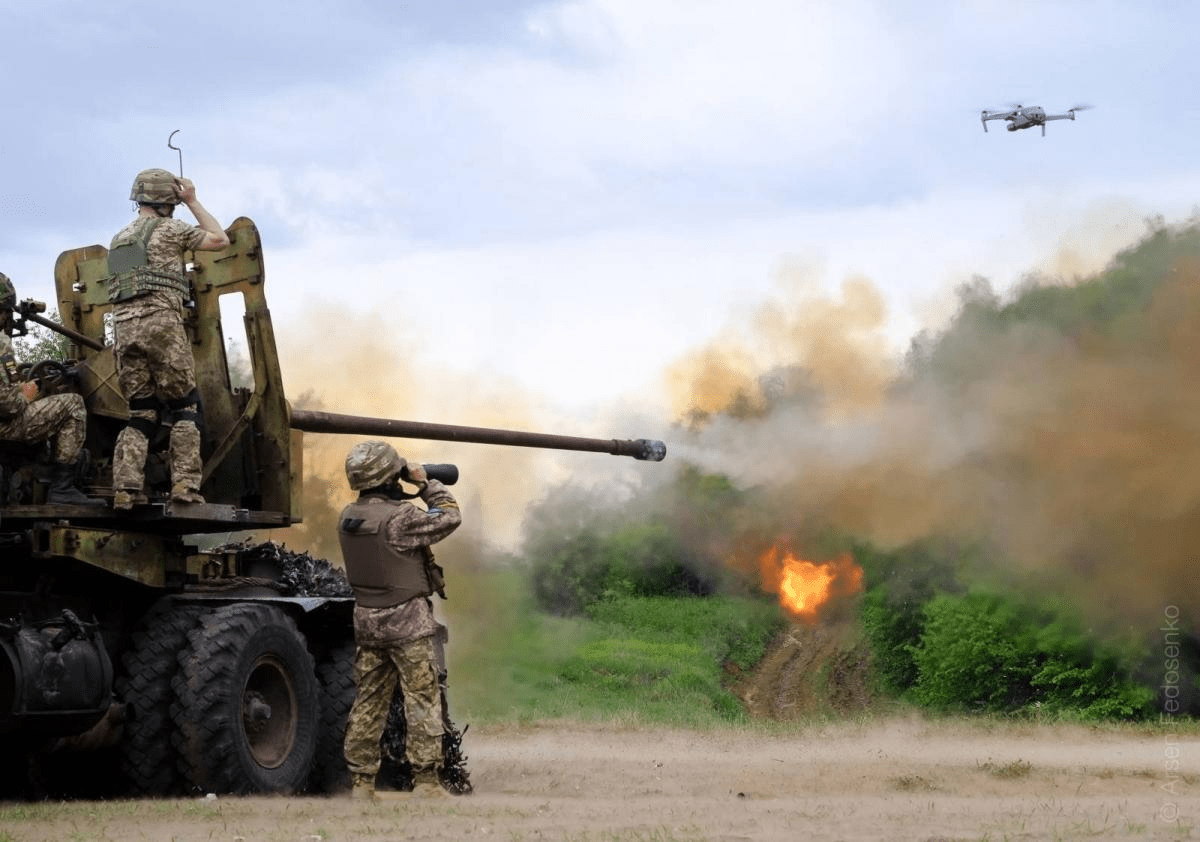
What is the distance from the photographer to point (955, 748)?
14.8 meters

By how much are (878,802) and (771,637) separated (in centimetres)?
3522

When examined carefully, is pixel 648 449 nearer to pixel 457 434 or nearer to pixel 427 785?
pixel 457 434

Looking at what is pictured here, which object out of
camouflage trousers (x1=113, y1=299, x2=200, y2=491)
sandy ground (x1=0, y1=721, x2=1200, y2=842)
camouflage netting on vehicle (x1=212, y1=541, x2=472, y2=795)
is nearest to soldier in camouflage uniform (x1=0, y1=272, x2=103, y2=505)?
camouflage trousers (x1=113, y1=299, x2=200, y2=491)

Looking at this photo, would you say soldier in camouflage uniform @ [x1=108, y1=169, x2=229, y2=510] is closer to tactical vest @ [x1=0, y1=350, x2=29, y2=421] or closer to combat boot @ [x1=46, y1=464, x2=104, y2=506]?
combat boot @ [x1=46, y1=464, x2=104, y2=506]

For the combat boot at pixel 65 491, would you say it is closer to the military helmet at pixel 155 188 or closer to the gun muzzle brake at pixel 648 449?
the military helmet at pixel 155 188

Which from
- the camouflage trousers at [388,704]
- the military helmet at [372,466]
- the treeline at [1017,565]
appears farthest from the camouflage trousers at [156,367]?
the treeline at [1017,565]

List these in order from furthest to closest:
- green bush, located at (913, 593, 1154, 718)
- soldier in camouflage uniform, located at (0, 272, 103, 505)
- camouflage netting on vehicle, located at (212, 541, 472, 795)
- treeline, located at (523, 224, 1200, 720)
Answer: green bush, located at (913, 593, 1154, 718), treeline, located at (523, 224, 1200, 720), camouflage netting on vehicle, located at (212, 541, 472, 795), soldier in camouflage uniform, located at (0, 272, 103, 505)

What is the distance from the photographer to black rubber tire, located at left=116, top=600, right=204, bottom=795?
32.9 ft

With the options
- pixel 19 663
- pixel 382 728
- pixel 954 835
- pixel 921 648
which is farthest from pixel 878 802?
pixel 921 648

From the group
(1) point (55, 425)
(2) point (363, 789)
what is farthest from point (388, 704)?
(1) point (55, 425)

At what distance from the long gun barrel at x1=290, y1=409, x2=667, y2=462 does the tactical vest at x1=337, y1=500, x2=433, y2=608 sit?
50.4 inches

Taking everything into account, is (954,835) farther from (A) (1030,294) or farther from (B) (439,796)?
(A) (1030,294)

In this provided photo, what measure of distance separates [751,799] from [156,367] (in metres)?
4.52

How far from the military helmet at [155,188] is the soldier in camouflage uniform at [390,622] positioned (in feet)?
6.72
